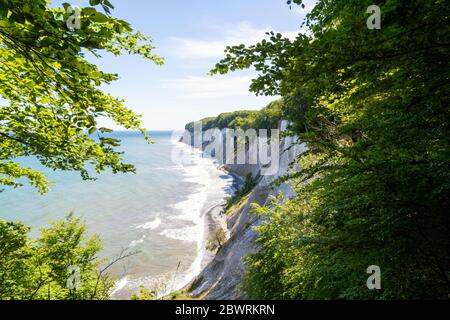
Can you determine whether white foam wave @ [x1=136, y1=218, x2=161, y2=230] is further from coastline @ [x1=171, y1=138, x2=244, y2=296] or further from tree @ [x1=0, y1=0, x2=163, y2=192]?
tree @ [x1=0, y1=0, x2=163, y2=192]

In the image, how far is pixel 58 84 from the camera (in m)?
3.50

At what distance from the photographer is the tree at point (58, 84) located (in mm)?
2746

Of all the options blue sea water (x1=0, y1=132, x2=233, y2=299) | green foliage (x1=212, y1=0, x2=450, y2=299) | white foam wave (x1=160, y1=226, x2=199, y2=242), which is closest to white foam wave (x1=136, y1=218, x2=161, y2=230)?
blue sea water (x1=0, y1=132, x2=233, y2=299)

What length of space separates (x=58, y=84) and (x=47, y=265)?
12595 mm

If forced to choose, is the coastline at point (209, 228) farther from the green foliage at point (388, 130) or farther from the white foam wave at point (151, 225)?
the green foliage at point (388, 130)

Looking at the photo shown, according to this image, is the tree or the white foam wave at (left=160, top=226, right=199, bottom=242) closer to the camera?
the tree

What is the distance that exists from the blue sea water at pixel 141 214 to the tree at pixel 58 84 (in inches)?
486

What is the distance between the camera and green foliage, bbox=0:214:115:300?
Result: 7638 mm

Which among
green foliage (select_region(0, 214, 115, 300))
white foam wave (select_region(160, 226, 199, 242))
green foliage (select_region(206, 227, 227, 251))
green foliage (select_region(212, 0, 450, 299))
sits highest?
green foliage (select_region(212, 0, 450, 299))

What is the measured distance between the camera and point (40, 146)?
17.2ft

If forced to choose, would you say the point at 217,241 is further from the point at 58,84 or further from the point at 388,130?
the point at 58,84

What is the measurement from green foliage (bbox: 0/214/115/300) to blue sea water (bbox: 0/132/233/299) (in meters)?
2.66

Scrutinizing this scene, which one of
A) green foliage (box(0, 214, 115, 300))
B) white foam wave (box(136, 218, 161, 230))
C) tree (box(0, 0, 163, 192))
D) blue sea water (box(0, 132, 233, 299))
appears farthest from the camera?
white foam wave (box(136, 218, 161, 230))

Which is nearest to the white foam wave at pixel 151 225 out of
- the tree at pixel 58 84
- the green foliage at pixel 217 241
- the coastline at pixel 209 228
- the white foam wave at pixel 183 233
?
the white foam wave at pixel 183 233
